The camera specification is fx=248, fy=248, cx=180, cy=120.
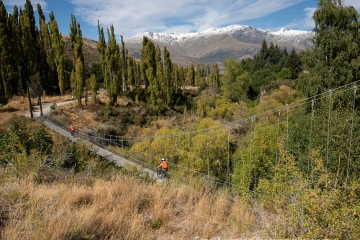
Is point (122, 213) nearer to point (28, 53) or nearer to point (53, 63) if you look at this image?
point (28, 53)

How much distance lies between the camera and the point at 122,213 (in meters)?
3.87

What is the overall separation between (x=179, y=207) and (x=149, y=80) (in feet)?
90.5

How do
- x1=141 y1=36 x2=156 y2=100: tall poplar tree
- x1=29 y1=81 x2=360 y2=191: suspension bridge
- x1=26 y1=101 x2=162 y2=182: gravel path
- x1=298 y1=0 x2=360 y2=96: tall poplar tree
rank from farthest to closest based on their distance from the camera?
x1=141 y1=36 x2=156 y2=100: tall poplar tree < x1=26 y1=101 x2=162 y2=182: gravel path < x1=298 y1=0 x2=360 y2=96: tall poplar tree < x1=29 y1=81 x2=360 y2=191: suspension bridge

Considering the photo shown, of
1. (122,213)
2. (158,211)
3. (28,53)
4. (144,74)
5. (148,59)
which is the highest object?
(28,53)

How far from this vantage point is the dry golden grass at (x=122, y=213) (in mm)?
2859

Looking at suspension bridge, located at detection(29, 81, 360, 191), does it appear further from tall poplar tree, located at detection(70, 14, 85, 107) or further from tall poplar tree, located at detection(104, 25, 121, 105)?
tall poplar tree, located at detection(104, 25, 121, 105)

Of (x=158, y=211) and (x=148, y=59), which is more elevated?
(x=148, y=59)

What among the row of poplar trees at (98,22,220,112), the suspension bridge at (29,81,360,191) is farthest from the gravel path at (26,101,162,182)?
the row of poplar trees at (98,22,220,112)

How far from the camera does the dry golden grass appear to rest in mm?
2859

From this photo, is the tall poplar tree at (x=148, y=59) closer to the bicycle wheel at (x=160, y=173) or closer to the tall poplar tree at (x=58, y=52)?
the tall poplar tree at (x=58, y=52)

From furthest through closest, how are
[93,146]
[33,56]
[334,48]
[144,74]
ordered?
1. [144,74]
2. [33,56]
3. [93,146]
4. [334,48]

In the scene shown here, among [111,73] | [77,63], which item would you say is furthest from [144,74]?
[77,63]

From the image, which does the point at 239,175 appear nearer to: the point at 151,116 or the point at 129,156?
the point at 129,156

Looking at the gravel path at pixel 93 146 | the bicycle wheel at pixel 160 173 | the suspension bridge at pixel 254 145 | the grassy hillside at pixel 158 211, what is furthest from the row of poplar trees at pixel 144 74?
the grassy hillside at pixel 158 211
